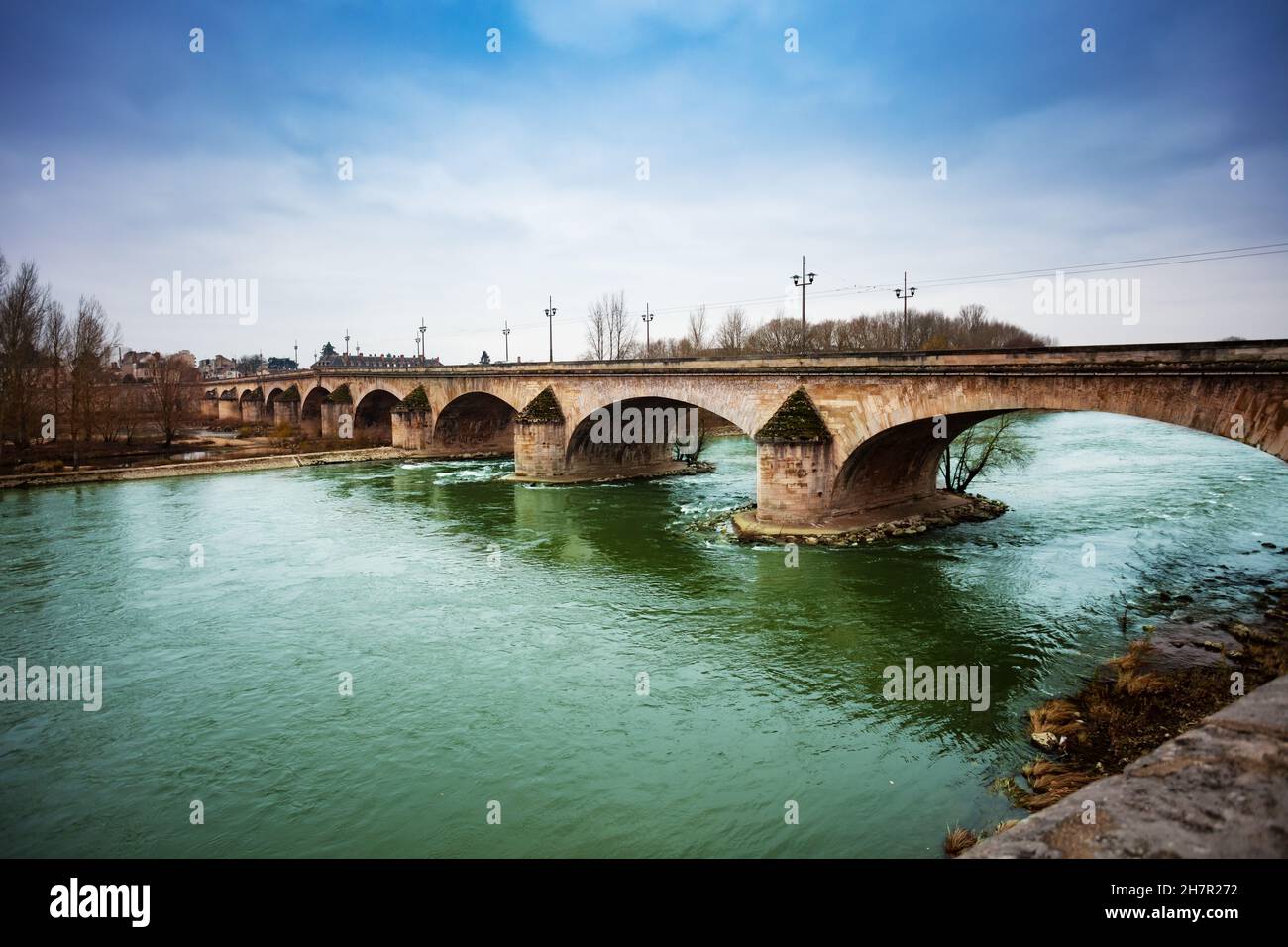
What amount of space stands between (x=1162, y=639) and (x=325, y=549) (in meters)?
20.1

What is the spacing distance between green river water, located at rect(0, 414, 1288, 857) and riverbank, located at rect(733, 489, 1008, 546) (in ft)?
2.18

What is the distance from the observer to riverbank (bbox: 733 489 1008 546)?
2141 cm

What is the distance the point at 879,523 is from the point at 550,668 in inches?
520

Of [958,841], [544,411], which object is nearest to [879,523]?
[958,841]

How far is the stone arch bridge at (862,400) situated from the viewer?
14.4 metres

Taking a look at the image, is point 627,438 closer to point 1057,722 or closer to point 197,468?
point 197,468

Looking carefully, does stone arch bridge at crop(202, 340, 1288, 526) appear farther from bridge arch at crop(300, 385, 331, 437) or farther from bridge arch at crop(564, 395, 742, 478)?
bridge arch at crop(300, 385, 331, 437)

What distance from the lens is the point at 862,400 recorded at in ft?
68.5

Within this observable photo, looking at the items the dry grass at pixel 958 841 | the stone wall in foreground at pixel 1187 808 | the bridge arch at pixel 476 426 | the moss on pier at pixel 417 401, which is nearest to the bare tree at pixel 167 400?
the moss on pier at pixel 417 401

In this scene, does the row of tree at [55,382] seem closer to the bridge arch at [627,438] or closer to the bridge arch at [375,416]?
the bridge arch at [375,416]
